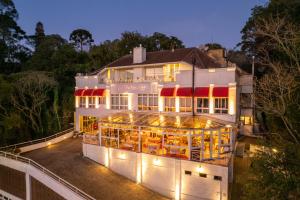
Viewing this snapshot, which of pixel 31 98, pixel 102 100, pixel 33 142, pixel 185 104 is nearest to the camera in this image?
pixel 185 104

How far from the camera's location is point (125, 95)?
84.0 ft

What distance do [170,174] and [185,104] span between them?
8116mm

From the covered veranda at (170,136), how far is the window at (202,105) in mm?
1310

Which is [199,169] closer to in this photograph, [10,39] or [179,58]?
[179,58]

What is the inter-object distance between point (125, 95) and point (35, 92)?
49.9ft

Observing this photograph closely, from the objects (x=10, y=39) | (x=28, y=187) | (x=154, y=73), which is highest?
(x=10, y=39)

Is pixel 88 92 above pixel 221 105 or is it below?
above

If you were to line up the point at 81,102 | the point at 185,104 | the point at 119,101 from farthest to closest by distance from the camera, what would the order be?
1. the point at 81,102
2. the point at 119,101
3. the point at 185,104

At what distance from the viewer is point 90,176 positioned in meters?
17.8

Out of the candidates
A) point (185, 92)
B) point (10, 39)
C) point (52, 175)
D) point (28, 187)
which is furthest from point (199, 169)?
point (10, 39)

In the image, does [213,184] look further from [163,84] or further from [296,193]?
[163,84]

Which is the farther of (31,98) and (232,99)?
(31,98)

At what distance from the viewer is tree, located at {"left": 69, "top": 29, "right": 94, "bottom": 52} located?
224 feet

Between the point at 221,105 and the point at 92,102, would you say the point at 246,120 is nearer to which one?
the point at 221,105
